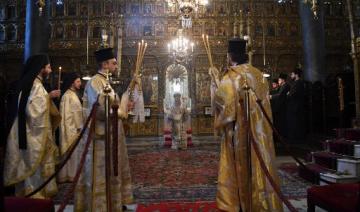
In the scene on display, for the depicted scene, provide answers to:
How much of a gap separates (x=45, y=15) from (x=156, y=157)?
8855mm

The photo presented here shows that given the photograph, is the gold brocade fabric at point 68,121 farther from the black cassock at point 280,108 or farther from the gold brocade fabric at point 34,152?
the black cassock at point 280,108

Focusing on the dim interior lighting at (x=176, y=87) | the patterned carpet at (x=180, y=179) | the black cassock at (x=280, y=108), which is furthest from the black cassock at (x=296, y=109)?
the dim interior lighting at (x=176, y=87)

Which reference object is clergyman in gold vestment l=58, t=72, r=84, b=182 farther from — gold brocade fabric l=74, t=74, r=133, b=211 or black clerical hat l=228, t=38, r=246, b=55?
black clerical hat l=228, t=38, r=246, b=55

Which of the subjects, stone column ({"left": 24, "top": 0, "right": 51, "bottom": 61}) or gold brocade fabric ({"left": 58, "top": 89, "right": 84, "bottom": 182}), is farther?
stone column ({"left": 24, "top": 0, "right": 51, "bottom": 61})

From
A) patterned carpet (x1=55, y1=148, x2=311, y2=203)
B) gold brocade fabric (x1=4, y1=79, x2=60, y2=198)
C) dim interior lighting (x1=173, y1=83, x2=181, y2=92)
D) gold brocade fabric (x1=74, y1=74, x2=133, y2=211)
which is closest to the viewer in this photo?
gold brocade fabric (x1=74, y1=74, x2=133, y2=211)

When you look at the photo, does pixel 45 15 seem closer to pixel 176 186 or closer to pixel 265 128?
pixel 176 186

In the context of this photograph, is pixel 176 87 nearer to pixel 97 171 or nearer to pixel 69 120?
pixel 69 120

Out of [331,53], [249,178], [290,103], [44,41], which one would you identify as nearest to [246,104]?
[249,178]

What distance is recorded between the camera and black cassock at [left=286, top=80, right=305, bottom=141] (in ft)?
30.2

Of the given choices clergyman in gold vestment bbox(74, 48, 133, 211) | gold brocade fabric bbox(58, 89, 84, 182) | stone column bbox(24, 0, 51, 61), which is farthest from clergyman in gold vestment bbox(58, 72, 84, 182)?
stone column bbox(24, 0, 51, 61)

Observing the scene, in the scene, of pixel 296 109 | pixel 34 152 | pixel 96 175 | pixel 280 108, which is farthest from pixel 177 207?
pixel 280 108

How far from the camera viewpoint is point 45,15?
555 inches

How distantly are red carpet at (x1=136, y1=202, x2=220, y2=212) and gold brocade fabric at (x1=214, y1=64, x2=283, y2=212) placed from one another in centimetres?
68

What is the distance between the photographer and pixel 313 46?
13.5 m
